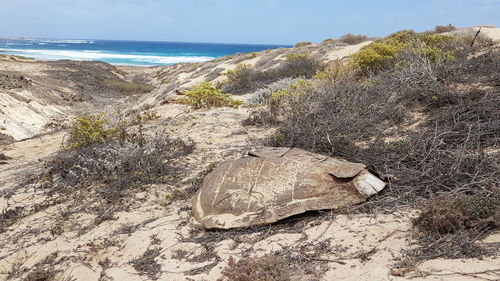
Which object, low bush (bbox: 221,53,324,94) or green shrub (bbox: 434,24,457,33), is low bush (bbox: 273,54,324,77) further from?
green shrub (bbox: 434,24,457,33)

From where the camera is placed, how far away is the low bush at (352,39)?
26859mm

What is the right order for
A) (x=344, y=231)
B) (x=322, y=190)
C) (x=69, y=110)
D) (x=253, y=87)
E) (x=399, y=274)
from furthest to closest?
1. (x=69, y=110)
2. (x=253, y=87)
3. (x=322, y=190)
4. (x=344, y=231)
5. (x=399, y=274)

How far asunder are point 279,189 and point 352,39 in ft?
82.1

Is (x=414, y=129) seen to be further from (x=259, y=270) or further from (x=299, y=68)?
(x=299, y=68)

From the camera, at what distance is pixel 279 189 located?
4484 millimetres

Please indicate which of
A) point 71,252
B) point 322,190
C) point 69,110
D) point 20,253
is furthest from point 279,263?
point 69,110

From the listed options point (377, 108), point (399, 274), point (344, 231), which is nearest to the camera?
point (399, 274)

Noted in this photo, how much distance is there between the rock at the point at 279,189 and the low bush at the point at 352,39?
23694mm

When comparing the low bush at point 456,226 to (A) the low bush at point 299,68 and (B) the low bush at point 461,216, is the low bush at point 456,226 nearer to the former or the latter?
(B) the low bush at point 461,216

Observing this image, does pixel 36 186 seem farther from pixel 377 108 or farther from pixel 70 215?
pixel 377 108

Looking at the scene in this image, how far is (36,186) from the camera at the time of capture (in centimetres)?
653

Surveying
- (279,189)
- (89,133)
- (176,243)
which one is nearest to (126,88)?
(89,133)

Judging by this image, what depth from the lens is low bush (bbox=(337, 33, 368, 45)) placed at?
26.9 meters

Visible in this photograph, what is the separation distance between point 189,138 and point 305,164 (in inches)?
140
